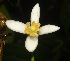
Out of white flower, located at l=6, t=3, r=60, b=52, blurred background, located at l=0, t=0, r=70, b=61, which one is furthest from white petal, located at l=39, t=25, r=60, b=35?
blurred background, located at l=0, t=0, r=70, b=61

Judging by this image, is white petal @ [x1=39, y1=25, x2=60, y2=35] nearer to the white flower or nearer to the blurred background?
the white flower

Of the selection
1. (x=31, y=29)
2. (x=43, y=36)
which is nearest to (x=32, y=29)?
(x=31, y=29)

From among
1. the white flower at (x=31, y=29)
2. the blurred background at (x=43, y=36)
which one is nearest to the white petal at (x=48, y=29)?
the white flower at (x=31, y=29)

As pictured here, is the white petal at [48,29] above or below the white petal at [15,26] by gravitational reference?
below

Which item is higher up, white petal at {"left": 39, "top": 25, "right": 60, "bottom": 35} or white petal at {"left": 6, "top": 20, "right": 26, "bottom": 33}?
white petal at {"left": 6, "top": 20, "right": 26, "bottom": 33}

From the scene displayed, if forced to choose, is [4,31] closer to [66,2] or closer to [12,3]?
[12,3]

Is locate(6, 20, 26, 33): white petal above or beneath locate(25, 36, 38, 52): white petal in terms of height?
above

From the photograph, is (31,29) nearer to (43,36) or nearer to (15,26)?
(15,26)

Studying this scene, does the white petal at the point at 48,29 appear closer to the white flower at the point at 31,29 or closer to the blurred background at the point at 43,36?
the white flower at the point at 31,29

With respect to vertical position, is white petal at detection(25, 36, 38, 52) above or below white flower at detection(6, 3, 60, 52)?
below
